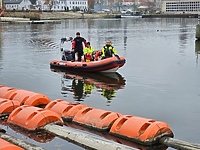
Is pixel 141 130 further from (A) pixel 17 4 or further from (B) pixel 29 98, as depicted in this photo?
(A) pixel 17 4

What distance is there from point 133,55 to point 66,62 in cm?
748

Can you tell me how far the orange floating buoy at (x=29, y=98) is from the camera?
39.2ft

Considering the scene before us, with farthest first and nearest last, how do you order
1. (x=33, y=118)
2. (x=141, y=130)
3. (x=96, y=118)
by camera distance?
(x=96, y=118)
(x=33, y=118)
(x=141, y=130)

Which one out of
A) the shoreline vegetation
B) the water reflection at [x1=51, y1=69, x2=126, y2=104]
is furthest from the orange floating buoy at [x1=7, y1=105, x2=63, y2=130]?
the shoreline vegetation

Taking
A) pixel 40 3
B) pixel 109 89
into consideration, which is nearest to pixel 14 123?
pixel 109 89

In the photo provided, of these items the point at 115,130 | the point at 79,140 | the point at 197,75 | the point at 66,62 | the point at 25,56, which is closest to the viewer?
the point at 79,140

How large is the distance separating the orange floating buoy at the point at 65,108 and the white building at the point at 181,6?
5535 inches

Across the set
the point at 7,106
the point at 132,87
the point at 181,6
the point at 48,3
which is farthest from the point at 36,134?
the point at 181,6

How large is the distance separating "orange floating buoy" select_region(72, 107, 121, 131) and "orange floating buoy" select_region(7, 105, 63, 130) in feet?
2.01

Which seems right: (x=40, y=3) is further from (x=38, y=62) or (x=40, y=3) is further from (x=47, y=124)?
(x=47, y=124)

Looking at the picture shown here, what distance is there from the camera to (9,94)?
1280cm

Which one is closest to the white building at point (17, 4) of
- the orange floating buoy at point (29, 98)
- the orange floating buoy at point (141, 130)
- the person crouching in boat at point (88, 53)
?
the person crouching in boat at point (88, 53)

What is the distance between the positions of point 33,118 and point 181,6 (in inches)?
5750

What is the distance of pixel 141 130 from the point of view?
9102 mm
